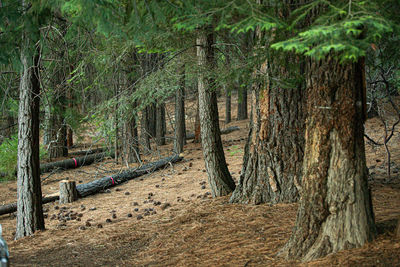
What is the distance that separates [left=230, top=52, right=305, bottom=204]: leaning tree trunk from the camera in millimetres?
6242

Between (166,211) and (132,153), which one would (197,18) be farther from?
(132,153)

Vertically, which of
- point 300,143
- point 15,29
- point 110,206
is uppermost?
point 15,29

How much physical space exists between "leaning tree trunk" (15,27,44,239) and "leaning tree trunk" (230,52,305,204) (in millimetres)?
4111

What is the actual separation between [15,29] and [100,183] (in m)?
6.79

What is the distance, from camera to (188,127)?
27.9 m

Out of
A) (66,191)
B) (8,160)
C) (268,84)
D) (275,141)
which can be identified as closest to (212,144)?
(275,141)

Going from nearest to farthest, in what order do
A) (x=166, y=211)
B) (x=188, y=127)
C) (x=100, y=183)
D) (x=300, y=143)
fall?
(x=300, y=143) < (x=166, y=211) < (x=100, y=183) < (x=188, y=127)

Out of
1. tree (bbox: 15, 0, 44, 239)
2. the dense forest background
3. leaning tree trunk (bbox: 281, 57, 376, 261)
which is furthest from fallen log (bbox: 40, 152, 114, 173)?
leaning tree trunk (bbox: 281, 57, 376, 261)

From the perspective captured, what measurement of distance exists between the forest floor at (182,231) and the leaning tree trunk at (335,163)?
233 mm

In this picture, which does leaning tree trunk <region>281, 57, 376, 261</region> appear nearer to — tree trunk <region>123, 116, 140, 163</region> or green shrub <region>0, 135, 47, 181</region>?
tree trunk <region>123, 116, 140, 163</region>

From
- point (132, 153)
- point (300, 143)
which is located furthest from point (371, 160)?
point (132, 153)

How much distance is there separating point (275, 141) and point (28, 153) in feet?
15.3

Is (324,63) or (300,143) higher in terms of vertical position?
(324,63)

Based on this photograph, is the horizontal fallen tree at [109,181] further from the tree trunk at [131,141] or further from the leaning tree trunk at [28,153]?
the leaning tree trunk at [28,153]
